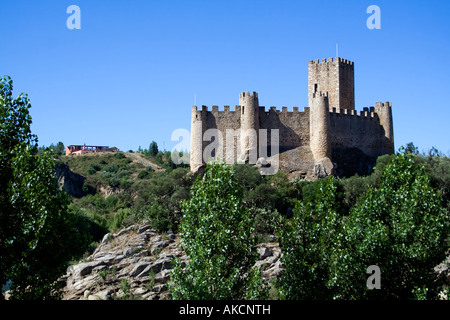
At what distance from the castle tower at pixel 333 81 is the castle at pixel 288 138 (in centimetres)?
139

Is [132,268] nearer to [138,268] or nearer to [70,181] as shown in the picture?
[138,268]

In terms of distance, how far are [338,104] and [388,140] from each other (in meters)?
5.20

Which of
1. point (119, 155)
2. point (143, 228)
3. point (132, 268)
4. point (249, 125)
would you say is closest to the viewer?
point (132, 268)

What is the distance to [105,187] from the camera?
69.1 m

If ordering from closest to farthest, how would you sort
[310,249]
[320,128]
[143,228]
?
[310,249] < [143,228] < [320,128]

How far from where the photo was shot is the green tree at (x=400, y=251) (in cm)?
2320

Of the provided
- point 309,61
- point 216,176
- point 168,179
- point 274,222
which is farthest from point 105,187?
point 216,176

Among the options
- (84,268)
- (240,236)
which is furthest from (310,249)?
(84,268)

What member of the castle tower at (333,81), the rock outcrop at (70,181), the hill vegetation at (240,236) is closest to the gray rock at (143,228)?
the hill vegetation at (240,236)

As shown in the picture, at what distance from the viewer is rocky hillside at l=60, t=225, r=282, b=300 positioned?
3139 centimetres

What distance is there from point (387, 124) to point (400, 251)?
2665 centimetres

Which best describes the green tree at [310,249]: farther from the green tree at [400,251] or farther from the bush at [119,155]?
the bush at [119,155]

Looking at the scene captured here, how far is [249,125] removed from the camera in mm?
43906

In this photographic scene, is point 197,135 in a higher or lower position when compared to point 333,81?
lower
